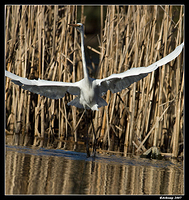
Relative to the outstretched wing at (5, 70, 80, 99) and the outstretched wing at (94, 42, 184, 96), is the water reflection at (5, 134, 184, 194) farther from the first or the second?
the outstretched wing at (94, 42, 184, 96)

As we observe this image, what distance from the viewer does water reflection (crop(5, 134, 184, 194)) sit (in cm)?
368

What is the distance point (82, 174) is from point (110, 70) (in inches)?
124

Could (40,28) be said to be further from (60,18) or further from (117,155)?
(117,155)

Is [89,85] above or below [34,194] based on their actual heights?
above

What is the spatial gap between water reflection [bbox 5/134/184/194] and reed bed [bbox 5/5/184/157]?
3.66 ft

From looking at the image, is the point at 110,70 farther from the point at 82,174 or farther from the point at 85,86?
the point at 82,174

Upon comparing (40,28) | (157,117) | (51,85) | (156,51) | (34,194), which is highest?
(40,28)

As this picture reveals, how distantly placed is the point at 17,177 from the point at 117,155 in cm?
248

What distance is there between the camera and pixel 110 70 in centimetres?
704

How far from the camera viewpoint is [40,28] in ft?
23.3

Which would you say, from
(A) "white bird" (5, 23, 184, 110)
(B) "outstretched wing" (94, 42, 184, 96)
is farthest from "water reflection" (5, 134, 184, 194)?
(B) "outstretched wing" (94, 42, 184, 96)

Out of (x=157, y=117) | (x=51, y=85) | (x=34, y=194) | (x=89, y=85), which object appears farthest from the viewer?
(x=157, y=117)

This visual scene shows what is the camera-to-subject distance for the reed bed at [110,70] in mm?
6535

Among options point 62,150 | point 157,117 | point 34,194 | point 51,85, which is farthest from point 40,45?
point 34,194
